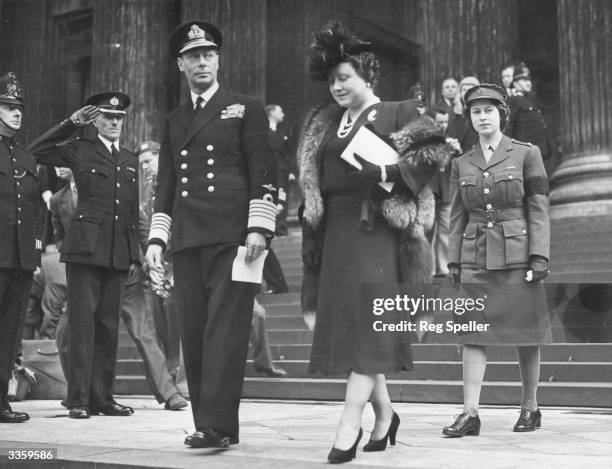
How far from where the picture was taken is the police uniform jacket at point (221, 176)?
4645 mm

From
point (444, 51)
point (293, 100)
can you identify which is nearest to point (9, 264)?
point (444, 51)

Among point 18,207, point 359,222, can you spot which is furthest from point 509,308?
point 18,207

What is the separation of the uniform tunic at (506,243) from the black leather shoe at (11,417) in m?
2.96

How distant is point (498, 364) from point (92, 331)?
312cm

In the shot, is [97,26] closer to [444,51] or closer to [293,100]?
[293,100]

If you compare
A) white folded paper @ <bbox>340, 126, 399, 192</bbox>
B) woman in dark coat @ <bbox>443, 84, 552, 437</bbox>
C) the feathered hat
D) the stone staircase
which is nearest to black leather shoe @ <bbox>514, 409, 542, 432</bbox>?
woman in dark coat @ <bbox>443, 84, 552, 437</bbox>

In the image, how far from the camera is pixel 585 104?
12.3m

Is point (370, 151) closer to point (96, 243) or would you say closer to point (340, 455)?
point (340, 455)

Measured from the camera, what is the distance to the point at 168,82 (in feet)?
56.1

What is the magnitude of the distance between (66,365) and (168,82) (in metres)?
10.5

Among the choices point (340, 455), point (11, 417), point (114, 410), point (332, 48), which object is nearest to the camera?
point (340, 455)

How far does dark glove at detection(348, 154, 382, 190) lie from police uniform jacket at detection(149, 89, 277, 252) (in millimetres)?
537

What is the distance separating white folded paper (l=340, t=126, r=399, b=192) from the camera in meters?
4.27

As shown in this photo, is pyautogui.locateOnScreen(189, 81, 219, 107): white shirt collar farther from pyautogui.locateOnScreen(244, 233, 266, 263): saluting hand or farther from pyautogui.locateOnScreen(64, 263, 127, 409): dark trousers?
pyautogui.locateOnScreen(64, 263, 127, 409): dark trousers
